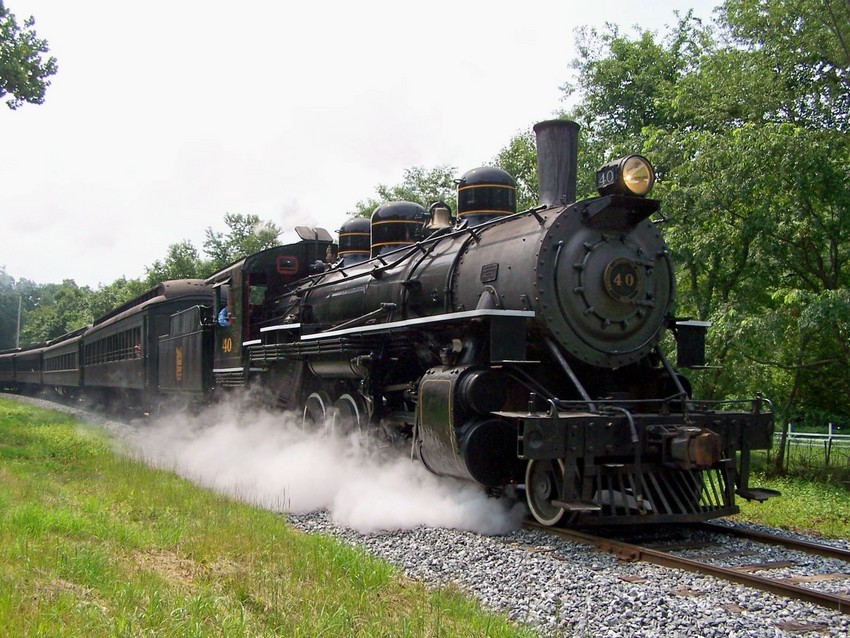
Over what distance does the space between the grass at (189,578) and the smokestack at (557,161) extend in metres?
3.91

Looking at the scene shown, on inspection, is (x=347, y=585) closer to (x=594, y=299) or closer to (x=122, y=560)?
(x=122, y=560)

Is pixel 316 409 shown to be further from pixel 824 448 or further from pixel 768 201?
pixel 824 448

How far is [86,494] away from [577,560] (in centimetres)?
495

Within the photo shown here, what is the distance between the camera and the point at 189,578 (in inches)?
194

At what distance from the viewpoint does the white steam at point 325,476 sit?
7.13 meters

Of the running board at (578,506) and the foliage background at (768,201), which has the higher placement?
the foliage background at (768,201)

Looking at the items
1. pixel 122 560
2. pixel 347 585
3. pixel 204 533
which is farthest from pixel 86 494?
pixel 347 585

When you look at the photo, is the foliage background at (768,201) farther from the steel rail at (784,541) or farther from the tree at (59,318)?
the tree at (59,318)

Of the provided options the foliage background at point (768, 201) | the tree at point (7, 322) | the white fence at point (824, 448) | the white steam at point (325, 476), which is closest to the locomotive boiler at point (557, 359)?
the white steam at point (325, 476)

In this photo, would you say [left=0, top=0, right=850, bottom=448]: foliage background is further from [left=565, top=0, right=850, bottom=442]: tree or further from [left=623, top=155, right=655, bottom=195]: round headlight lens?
[left=623, top=155, right=655, bottom=195]: round headlight lens

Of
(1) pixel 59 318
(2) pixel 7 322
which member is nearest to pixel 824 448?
(1) pixel 59 318

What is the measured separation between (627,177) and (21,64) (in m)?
12.6

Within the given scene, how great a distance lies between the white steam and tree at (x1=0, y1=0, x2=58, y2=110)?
7.14 metres

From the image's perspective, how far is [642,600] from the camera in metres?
4.52
